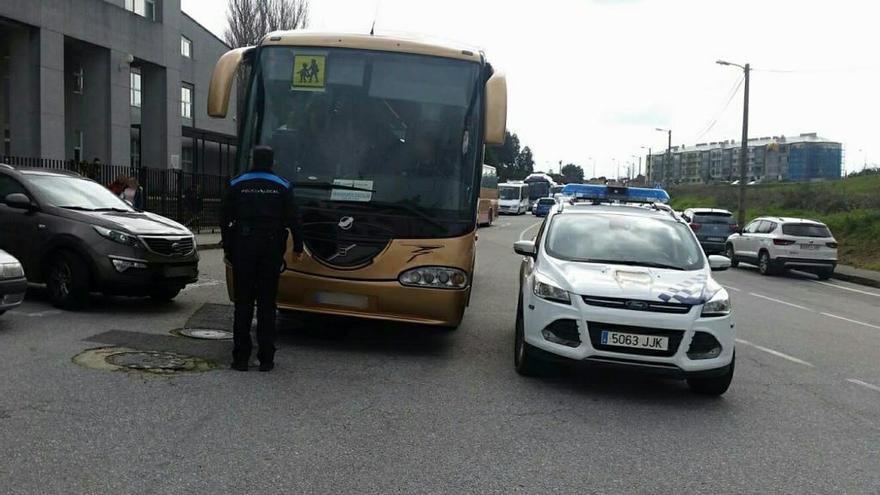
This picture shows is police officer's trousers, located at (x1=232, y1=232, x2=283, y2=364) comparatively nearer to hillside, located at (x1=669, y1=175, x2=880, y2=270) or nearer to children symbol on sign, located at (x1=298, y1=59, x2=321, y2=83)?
children symbol on sign, located at (x1=298, y1=59, x2=321, y2=83)

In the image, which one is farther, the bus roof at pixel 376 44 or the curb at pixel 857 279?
the curb at pixel 857 279

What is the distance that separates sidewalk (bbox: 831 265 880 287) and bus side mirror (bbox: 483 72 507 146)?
17.6m

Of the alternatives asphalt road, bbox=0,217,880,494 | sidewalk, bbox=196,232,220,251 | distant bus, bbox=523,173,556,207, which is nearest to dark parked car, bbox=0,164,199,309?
asphalt road, bbox=0,217,880,494

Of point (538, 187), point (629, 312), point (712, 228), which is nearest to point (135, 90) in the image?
point (712, 228)

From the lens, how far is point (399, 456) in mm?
4879

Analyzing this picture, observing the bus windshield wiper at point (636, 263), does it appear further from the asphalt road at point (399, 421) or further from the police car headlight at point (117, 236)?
the police car headlight at point (117, 236)

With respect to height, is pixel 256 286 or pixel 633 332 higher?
pixel 256 286

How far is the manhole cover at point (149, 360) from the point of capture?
22.1 ft

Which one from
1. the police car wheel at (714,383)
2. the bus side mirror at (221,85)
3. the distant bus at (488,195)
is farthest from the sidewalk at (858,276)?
the bus side mirror at (221,85)

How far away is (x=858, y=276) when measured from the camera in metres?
22.3

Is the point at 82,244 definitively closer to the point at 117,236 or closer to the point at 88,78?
the point at 117,236

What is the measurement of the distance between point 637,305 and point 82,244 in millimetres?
6493

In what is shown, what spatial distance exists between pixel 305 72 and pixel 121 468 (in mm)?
4620

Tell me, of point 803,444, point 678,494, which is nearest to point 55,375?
point 678,494
